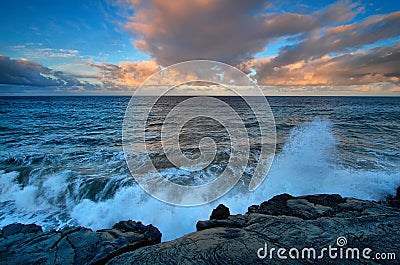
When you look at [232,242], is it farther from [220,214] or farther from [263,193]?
[263,193]

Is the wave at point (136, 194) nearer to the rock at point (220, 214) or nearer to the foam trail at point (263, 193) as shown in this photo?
the foam trail at point (263, 193)

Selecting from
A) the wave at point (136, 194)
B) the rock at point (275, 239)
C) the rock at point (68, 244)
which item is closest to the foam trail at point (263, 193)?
the wave at point (136, 194)

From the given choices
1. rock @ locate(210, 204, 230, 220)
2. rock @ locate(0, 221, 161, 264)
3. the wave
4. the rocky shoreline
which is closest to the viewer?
the rocky shoreline

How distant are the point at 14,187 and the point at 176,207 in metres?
6.78

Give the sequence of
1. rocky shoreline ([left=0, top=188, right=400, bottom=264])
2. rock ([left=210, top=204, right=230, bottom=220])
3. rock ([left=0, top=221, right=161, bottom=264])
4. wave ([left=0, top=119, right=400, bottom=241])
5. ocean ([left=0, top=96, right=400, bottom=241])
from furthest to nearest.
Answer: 1. ocean ([left=0, top=96, right=400, bottom=241])
2. wave ([left=0, top=119, right=400, bottom=241])
3. rock ([left=210, top=204, right=230, bottom=220])
4. rock ([left=0, top=221, right=161, bottom=264])
5. rocky shoreline ([left=0, top=188, right=400, bottom=264])

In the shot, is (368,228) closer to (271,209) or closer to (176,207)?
(271,209)

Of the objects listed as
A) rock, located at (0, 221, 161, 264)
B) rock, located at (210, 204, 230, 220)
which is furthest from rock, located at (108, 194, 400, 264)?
rock, located at (210, 204, 230, 220)

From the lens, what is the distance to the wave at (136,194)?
636cm

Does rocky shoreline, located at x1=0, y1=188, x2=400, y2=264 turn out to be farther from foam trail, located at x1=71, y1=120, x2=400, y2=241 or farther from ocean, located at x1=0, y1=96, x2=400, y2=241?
ocean, located at x1=0, y1=96, x2=400, y2=241

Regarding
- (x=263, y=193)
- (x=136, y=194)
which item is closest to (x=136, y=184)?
(x=136, y=194)

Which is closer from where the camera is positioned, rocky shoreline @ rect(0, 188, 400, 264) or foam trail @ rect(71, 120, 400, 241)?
rocky shoreline @ rect(0, 188, 400, 264)

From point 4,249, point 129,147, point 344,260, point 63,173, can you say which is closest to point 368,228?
point 344,260

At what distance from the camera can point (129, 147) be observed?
13.3 meters

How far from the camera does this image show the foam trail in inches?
251
